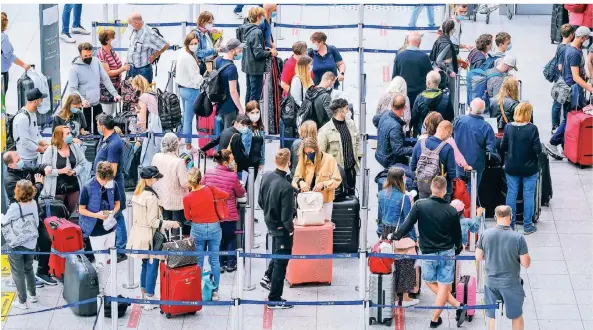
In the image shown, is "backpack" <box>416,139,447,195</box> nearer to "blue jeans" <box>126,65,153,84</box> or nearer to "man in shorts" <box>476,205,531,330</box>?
"man in shorts" <box>476,205,531,330</box>

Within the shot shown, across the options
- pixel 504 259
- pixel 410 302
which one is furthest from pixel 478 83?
pixel 504 259

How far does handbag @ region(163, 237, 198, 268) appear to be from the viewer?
16.1 m

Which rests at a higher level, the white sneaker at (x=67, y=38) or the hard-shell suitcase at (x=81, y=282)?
the white sneaker at (x=67, y=38)

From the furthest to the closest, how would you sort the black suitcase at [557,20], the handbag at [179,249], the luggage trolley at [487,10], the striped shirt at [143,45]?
the luggage trolley at [487,10] → the black suitcase at [557,20] → the striped shirt at [143,45] → the handbag at [179,249]

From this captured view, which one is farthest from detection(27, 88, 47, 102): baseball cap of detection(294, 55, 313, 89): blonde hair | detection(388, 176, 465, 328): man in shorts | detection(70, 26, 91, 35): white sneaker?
detection(70, 26, 91, 35): white sneaker

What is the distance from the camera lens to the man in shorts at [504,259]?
1518 centimetres

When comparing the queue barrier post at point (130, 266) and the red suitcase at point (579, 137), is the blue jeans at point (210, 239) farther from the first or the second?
the red suitcase at point (579, 137)

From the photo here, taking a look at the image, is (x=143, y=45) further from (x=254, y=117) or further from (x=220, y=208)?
(x=220, y=208)

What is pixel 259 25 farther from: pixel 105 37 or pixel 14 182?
pixel 14 182

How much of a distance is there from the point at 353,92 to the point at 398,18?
14.2ft

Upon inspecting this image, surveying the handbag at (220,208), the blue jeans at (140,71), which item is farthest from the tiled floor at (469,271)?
the blue jeans at (140,71)

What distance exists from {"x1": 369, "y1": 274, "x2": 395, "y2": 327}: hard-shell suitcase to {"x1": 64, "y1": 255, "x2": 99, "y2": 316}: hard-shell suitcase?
300cm

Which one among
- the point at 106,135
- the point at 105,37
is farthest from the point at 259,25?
the point at 106,135

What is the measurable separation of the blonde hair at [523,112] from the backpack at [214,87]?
3.84 meters
